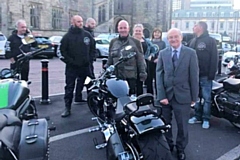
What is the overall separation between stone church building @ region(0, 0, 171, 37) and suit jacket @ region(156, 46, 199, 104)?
15427 mm

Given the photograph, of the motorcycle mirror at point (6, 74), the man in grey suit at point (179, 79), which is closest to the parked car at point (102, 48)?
the motorcycle mirror at point (6, 74)

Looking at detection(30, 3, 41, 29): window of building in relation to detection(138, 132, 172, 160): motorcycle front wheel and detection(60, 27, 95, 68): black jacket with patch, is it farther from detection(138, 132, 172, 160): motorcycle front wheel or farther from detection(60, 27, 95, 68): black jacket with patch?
detection(138, 132, 172, 160): motorcycle front wheel

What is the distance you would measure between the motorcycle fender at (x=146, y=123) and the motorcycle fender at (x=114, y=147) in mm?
321

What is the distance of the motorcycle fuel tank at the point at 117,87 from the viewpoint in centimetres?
362

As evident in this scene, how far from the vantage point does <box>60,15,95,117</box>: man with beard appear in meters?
6.09

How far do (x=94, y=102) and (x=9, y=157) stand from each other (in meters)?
2.16

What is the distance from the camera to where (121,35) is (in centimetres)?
532

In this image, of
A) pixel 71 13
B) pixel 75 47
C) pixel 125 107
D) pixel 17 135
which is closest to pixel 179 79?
pixel 125 107

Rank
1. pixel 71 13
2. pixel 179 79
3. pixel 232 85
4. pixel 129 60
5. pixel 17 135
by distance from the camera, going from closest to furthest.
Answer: pixel 17 135 < pixel 179 79 < pixel 232 85 < pixel 129 60 < pixel 71 13

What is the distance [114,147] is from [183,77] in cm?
137

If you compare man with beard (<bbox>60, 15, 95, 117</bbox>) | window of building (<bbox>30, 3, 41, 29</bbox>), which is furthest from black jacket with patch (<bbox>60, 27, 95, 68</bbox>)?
window of building (<bbox>30, 3, 41, 29</bbox>)

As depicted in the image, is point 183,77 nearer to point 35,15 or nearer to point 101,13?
point 35,15

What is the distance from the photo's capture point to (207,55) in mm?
5348

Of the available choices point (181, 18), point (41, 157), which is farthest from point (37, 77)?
point (181, 18)
